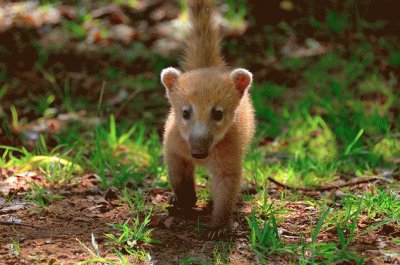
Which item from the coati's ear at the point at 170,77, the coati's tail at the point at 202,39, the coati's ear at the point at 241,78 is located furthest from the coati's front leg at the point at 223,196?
the coati's tail at the point at 202,39

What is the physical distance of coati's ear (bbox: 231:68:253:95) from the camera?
4.50 m

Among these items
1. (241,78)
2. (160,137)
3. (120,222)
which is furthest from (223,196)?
(160,137)

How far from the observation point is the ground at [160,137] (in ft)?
12.9

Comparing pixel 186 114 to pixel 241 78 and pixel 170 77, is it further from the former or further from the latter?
pixel 241 78

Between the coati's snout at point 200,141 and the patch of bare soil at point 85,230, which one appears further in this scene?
the coati's snout at point 200,141

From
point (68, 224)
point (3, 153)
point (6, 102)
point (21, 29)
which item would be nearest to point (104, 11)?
point (21, 29)

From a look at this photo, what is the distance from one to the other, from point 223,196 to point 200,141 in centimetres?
50

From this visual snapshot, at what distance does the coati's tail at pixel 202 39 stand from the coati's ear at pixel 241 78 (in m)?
0.72

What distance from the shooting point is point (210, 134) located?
4164 millimetres

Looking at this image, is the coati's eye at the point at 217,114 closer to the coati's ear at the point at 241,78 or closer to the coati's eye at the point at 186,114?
the coati's eye at the point at 186,114

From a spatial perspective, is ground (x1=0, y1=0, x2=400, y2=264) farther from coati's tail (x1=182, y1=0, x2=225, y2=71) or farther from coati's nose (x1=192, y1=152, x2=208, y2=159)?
coati's tail (x1=182, y1=0, x2=225, y2=71)

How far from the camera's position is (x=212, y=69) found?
15.6ft

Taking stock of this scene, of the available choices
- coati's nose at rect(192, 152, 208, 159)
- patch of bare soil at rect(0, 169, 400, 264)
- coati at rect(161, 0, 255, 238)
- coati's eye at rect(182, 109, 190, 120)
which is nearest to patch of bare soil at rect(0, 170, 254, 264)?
patch of bare soil at rect(0, 169, 400, 264)

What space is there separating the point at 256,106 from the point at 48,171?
2859mm
